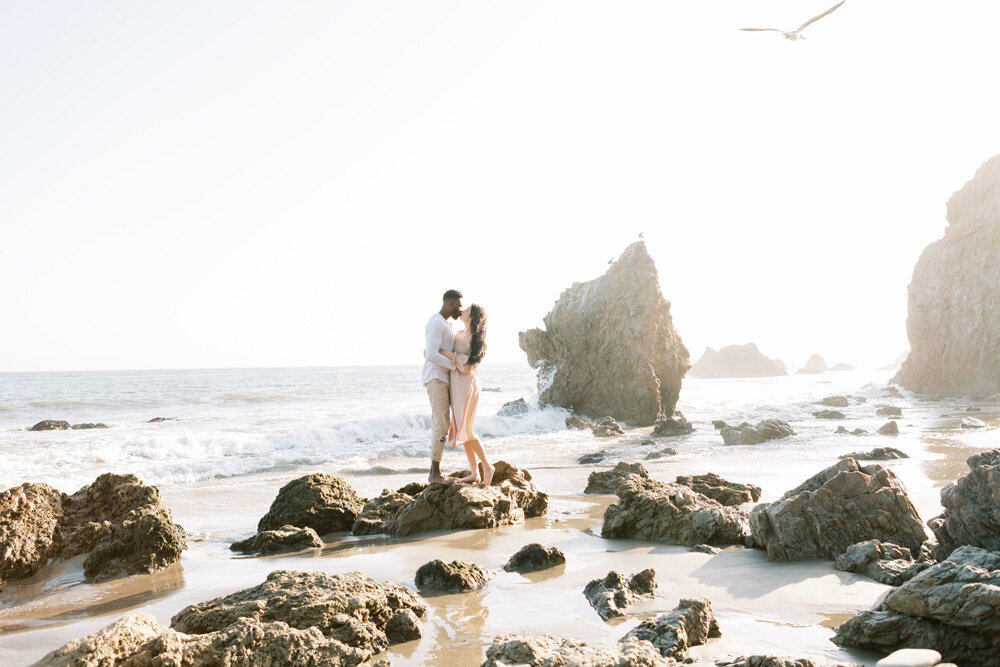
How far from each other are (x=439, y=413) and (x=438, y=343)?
2.57 feet

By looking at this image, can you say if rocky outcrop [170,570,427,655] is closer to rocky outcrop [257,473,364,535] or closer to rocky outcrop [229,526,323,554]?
rocky outcrop [229,526,323,554]

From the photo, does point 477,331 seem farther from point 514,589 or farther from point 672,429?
point 672,429

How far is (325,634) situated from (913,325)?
36410 mm

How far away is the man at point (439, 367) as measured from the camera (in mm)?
6980

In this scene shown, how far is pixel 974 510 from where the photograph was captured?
4.11 metres

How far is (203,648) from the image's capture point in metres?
2.89

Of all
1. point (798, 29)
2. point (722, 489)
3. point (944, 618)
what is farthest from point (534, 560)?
point (798, 29)

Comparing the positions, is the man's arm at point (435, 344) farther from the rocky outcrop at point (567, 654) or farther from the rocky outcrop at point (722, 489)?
the rocky outcrop at point (567, 654)

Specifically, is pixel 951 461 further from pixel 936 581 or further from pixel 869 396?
pixel 869 396

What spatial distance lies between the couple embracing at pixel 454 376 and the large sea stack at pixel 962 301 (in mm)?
28259

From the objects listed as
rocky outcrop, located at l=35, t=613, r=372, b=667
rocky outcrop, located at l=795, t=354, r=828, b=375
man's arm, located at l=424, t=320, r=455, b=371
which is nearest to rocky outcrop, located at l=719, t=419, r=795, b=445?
man's arm, located at l=424, t=320, r=455, b=371

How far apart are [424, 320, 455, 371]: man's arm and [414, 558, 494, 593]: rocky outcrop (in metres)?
2.73

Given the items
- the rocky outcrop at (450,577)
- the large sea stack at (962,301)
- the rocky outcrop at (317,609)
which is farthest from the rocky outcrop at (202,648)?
the large sea stack at (962,301)

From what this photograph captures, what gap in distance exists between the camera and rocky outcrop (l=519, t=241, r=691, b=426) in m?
23.1
